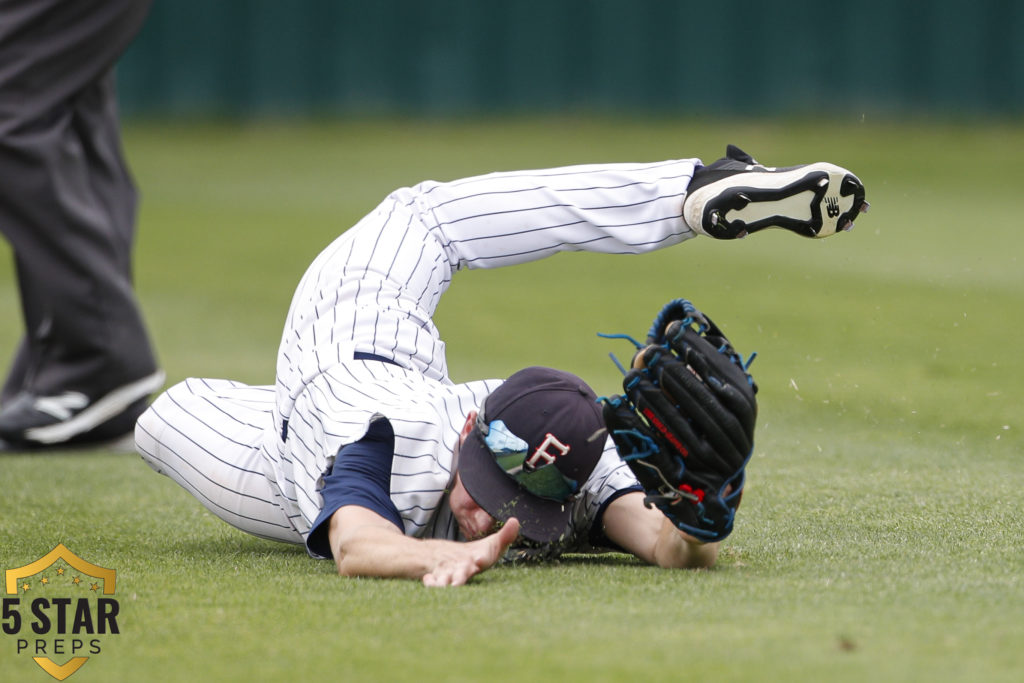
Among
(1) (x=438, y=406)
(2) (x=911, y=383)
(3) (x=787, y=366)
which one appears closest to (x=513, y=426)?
(1) (x=438, y=406)

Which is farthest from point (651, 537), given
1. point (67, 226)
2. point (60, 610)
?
point (67, 226)

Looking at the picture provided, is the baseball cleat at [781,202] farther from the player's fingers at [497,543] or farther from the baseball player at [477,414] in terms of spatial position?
the player's fingers at [497,543]

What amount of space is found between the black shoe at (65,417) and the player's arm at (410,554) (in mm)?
2373

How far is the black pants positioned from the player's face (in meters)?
2.30

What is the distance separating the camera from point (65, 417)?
4625 millimetres

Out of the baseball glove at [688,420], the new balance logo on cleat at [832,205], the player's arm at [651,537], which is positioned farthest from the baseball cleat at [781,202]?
the player's arm at [651,537]

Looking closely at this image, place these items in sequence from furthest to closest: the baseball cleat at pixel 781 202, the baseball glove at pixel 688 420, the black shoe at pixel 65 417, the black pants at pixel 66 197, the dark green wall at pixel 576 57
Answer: the dark green wall at pixel 576 57 < the black shoe at pixel 65 417 < the black pants at pixel 66 197 < the baseball cleat at pixel 781 202 < the baseball glove at pixel 688 420

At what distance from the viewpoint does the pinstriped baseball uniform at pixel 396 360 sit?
2.75 metres

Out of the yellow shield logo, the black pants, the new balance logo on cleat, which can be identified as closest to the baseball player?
the new balance logo on cleat

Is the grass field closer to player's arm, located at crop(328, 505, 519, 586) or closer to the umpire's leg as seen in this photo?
player's arm, located at crop(328, 505, 519, 586)

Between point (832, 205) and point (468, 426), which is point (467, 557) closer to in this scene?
point (468, 426)

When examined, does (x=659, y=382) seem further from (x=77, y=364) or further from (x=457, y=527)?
(x=77, y=364)

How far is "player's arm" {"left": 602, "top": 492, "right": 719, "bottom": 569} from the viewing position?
261 cm

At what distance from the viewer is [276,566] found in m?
2.74
